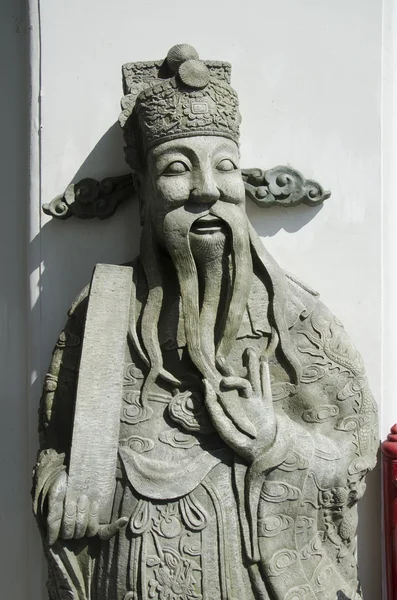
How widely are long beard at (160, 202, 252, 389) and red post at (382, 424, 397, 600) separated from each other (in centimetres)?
81

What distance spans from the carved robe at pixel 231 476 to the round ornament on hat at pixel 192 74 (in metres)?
0.63

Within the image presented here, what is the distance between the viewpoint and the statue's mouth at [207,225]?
2725 mm

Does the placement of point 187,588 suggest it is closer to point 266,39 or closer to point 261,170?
point 261,170

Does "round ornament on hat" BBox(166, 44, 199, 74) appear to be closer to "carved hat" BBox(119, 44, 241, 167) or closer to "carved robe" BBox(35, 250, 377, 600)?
"carved hat" BBox(119, 44, 241, 167)

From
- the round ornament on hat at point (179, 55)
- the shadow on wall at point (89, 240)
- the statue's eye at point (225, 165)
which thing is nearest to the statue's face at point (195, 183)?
the statue's eye at point (225, 165)

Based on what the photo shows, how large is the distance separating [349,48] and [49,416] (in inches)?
69.9

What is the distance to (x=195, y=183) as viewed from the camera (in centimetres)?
270

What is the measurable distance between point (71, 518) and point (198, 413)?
0.51m

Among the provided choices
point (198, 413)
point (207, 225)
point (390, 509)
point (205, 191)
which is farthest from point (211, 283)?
point (390, 509)

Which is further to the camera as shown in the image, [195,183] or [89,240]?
[89,240]

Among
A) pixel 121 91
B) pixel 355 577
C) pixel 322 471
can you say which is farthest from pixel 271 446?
pixel 121 91

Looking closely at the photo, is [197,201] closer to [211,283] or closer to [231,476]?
[211,283]

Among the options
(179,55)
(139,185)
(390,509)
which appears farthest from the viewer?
(390,509)

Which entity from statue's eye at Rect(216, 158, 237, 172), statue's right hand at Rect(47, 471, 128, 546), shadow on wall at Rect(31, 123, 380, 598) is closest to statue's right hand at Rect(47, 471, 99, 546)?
statue's right hand at Rect(47, 471, 128, 546)
